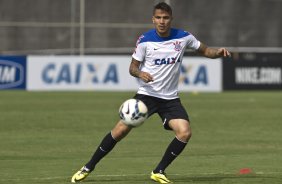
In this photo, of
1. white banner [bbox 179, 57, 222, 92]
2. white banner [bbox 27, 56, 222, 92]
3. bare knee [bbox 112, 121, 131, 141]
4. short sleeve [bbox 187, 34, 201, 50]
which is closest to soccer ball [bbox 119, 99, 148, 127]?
bare knee [bbox 112, 121, 131, 141]

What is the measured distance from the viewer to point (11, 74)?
32156 millimetres

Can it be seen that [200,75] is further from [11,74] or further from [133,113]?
[133,113]

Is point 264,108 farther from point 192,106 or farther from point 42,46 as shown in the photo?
point 42,46

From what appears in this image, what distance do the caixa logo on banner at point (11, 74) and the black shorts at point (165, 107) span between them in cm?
2165

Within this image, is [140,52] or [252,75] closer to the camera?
[140,52]

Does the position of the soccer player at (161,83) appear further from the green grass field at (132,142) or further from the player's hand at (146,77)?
the green grass field at (132,142)

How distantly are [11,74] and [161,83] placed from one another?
21902 millimetres

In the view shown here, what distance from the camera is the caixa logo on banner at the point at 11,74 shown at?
105 feet

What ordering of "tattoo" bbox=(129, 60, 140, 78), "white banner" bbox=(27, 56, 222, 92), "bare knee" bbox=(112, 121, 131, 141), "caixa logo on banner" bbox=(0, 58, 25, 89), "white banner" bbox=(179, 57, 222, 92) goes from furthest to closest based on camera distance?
"white banner" bbox=(179, 57, 222, 92) → "white banner" bbox=(27, 56, 222, 92) → "caixa logo on banner" bbox=(0, 58, 25, 89) → "bare knee" bbox=(112, 121, 131, 141) → "tattoo" bbox=(129, 60, 140, 78)

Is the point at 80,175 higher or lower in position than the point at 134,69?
lower

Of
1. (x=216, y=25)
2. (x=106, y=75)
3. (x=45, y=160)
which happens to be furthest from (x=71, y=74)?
(x=45, y=160)

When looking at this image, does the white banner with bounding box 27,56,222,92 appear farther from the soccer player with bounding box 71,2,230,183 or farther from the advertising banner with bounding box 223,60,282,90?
the soccer player with bounding box 71,2,230,183

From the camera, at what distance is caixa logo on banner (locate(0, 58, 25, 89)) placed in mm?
32000

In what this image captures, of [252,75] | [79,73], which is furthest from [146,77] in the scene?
[252,75]
